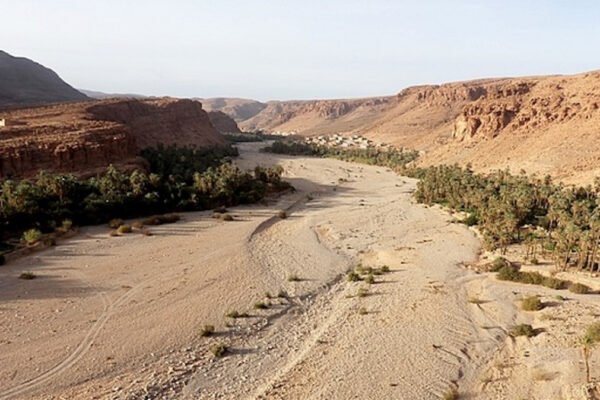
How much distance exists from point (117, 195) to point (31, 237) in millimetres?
8454

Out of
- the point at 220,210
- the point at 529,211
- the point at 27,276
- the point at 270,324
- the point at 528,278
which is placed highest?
the point at 529,211

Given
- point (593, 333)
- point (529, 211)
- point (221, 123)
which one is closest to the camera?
point (593, 333)

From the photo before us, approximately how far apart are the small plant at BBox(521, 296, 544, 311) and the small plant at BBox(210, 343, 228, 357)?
14378 millimetres

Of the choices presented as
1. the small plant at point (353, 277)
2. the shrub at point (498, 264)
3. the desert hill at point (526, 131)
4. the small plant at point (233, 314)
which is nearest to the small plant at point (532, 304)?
the shrub at point (498, 264)

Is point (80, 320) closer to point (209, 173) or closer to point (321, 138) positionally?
point (209, 173)

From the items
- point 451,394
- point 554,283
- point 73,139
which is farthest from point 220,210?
point 451,394

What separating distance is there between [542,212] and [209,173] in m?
30.2

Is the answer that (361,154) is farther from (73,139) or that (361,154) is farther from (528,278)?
(528,278)

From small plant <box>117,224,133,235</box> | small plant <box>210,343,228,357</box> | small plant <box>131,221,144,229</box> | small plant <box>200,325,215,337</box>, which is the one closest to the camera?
small plant <box>210,343,228,357</box>

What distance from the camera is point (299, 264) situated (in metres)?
28.7

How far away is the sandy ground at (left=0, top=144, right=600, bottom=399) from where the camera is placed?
16.1 meters

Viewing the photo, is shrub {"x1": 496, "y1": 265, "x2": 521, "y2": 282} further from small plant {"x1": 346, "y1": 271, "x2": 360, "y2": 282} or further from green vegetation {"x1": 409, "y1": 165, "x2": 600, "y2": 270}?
small plant {"x1": 346, "y1": 271, "x2": 360, "y2": 282}

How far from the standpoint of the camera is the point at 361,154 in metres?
98.3

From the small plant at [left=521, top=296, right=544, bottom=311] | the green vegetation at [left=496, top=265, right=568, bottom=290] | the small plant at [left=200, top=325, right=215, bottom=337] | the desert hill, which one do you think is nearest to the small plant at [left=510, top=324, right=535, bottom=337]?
the small plant at [left=521, top=296, right=544, bottom=311]
